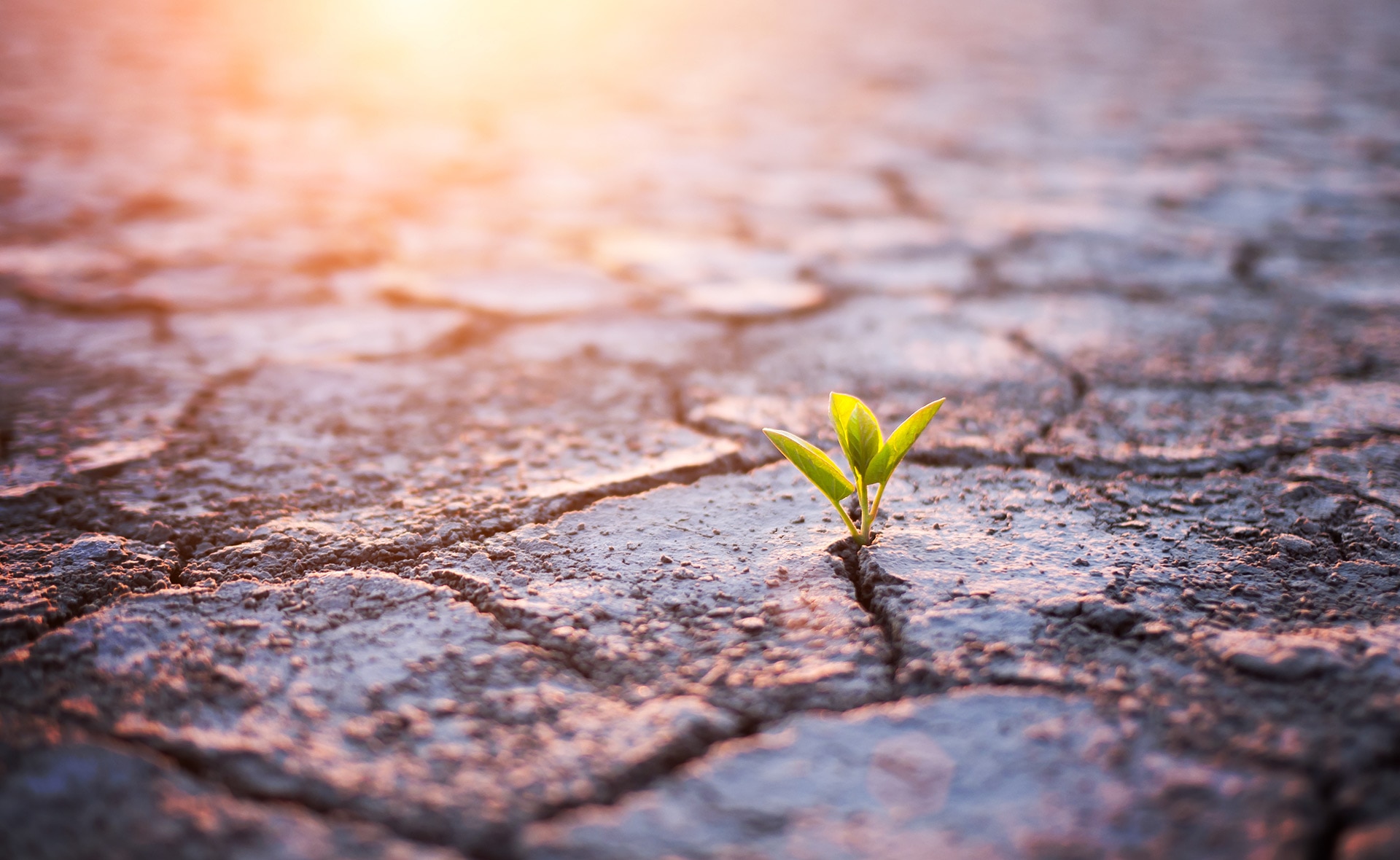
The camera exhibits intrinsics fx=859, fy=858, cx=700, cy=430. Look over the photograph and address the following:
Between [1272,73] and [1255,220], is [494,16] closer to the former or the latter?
[1272,73]

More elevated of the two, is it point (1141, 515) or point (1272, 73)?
point (1272, 73)

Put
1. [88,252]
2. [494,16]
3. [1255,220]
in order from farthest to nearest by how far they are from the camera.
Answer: [494,16] < [1255,220] < [88,252]

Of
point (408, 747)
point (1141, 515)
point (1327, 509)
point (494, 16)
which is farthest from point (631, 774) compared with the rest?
point (494, 16)

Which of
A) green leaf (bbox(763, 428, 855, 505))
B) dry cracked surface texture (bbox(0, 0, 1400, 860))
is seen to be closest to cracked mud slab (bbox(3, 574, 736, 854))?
dry cracked surface texture (bbox(0, 0, 1400, 860))

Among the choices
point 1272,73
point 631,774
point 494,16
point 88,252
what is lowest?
point 631,774

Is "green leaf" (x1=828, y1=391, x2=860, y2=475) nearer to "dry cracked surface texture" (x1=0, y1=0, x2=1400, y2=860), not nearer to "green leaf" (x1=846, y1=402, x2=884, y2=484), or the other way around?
"green leaf" (x1=846, y1=402, x2=884, y2=484)

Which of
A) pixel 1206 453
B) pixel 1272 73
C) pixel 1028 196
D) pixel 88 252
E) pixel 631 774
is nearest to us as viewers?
pixel 631 774

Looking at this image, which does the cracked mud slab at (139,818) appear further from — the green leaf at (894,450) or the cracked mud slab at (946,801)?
the green leaf at (894,450)

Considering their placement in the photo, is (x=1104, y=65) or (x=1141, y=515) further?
(x=1104, y=65)
